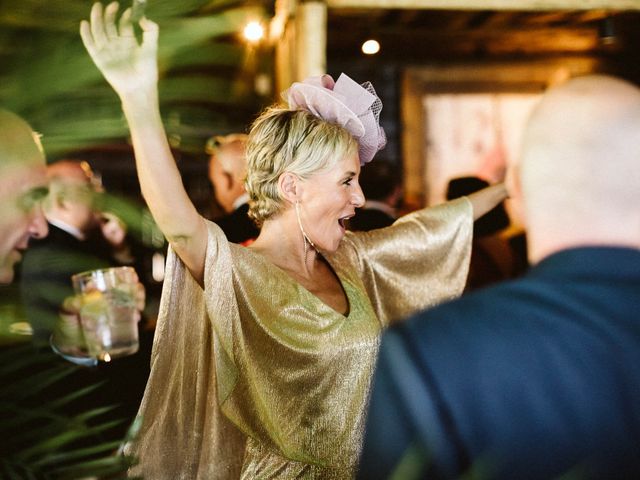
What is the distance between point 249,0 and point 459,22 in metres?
1.46

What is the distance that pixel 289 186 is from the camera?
1775 mm

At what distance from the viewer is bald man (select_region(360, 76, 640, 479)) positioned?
66 centimetres

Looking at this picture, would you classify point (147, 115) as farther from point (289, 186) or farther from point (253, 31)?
point (253, 31)

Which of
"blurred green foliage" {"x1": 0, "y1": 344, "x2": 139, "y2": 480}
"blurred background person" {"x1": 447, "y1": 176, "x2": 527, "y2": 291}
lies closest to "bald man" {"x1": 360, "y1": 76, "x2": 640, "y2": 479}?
"blurred green foliage" {"x1": 0, "y1": 344, "x2": 139, "y2": 480}

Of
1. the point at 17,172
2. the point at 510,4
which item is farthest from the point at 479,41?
the point at 17,172

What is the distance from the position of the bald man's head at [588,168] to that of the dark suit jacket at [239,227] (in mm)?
2121

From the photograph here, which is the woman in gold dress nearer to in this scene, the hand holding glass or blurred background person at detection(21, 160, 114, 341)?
the hand holding glass

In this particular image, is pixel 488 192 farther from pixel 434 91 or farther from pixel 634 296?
pixel 434 91

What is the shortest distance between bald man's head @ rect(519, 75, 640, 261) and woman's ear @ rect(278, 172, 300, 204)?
101cm

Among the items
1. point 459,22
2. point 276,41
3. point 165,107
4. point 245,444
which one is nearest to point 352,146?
point 245,444

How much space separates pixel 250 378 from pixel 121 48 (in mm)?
965

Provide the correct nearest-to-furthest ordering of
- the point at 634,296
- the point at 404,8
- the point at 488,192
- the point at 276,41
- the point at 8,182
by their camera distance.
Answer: the point at 8,182 → the point at 634,296 → the point at 488,192 → the point at 404,8 → the point at 276,41

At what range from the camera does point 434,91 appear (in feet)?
17.0

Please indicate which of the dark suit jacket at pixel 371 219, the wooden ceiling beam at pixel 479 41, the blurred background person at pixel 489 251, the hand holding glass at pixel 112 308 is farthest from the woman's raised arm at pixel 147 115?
the wooden ceiling beam at pixel 479 41
